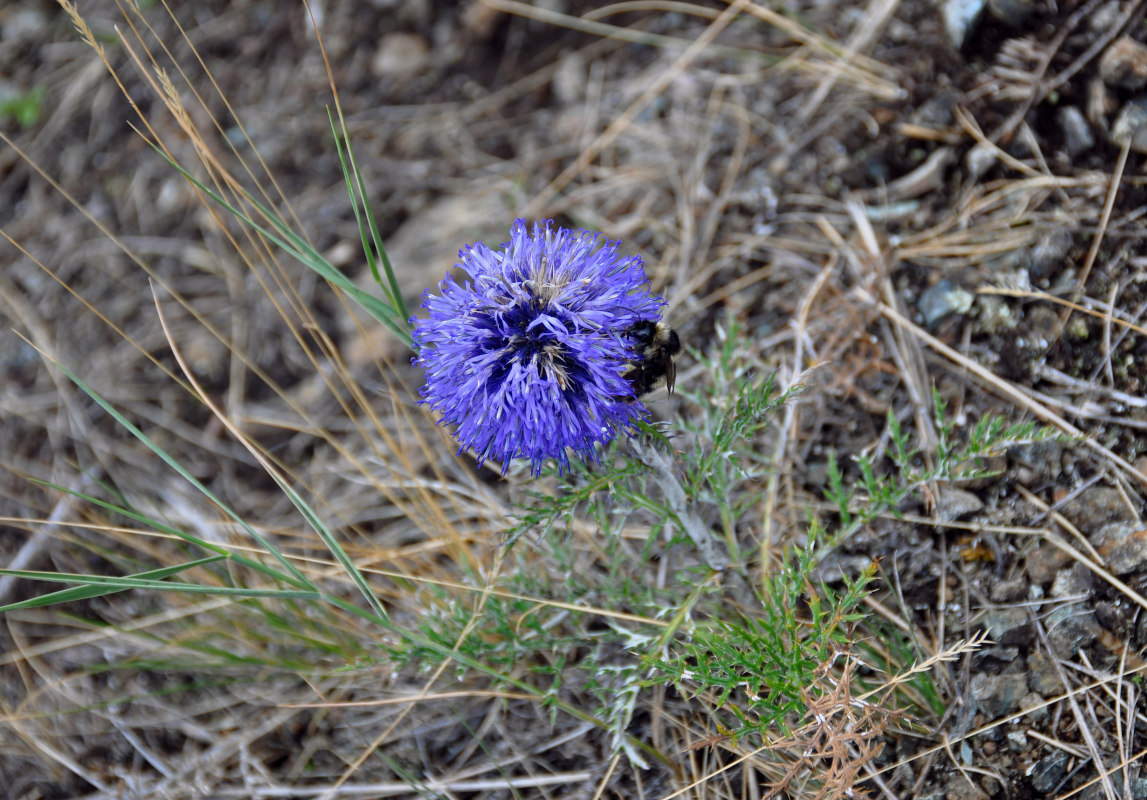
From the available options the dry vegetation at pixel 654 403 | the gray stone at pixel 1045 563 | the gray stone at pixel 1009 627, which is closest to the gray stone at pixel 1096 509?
the dry vegetation at pixel 654 403

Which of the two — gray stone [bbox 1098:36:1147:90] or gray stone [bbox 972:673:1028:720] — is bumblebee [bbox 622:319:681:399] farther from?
gray stone [bbox 1098:36:1147:90]

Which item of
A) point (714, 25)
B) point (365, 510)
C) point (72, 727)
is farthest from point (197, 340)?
point (714, 25)

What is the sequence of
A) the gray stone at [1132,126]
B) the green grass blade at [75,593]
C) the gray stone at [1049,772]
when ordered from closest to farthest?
the green grass blade at [75,593], the gray stone at [1049,772], the gray stone at [1132,126]

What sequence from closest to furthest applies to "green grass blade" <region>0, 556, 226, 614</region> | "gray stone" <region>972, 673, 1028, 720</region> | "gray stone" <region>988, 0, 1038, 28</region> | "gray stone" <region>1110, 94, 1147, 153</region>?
"green grass blade" <region>0, 556, 226, 614</region> < "gray stone" <region>972, 673, 1028, 720</region> < "gray stone" <region>1110, 94, 1147, 153</region> < "gray stone" <region>988, 0, 1038, 28</region>

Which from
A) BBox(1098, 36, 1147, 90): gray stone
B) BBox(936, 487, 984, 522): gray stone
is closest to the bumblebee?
BBox(936, 487, 984, 522): gray stone

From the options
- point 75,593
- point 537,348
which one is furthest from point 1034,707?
point 75,593

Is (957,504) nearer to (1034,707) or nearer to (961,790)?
(1034,707)

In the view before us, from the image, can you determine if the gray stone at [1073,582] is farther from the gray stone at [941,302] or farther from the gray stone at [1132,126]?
the gray stone at [1132,126]
